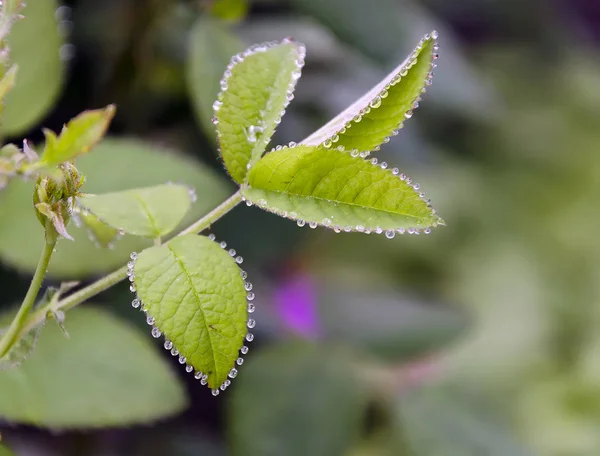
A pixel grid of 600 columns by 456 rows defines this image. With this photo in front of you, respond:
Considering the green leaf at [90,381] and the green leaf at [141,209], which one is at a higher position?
the green leaf at [141,209]

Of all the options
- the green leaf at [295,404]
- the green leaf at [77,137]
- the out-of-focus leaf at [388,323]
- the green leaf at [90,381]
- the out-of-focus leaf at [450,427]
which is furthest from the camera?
the out-of-focus leaf at [388,323]

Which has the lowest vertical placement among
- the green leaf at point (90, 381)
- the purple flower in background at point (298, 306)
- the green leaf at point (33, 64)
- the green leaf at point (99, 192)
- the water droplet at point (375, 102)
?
the purple flower in background at point (298, 306)

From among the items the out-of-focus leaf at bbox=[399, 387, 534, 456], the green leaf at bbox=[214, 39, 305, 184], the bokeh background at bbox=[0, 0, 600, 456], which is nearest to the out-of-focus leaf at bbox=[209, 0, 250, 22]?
the bokeh background at bbox=[0, 0, 600, 456]

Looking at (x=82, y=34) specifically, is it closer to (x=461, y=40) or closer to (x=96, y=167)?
(x=96, y=167)

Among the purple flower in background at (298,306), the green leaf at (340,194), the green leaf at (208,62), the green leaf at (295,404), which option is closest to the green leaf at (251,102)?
the green leaf at (340,194)

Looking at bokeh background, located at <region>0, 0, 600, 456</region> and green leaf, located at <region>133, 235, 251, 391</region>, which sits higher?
green leaf, located at <region>133, 235, 251, 391</region>

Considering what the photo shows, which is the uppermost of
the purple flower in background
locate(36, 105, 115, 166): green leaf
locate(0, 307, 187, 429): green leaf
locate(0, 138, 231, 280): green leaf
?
locate(36, 105, 115, 166): green leaf

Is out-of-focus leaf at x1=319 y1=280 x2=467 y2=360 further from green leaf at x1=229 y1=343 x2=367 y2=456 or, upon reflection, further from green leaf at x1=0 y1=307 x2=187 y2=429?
green leaf at x1=0 y1=307 x2=187 y2=429

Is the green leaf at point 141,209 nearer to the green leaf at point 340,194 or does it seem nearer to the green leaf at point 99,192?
the green leaf at point 340,194
